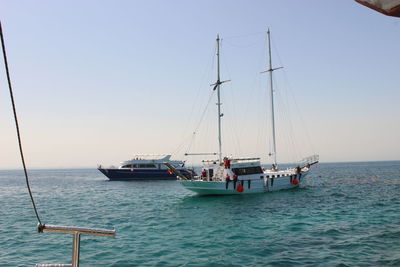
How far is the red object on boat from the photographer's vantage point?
1.90 m

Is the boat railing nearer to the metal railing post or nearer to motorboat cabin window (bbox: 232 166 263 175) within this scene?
the metal railing post

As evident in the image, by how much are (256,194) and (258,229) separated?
17.8 meters

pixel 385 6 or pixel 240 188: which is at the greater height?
pixel 385 6

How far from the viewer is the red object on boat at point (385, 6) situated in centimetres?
190

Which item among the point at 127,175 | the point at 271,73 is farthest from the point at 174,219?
the point at 127,175

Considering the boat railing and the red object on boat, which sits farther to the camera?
the boat railing

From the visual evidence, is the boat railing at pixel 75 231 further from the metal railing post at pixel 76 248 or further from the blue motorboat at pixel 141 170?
the blue motorboat at pixel 141 170

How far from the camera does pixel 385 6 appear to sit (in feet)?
6.37

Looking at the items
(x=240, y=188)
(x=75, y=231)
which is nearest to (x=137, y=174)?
(x=240, y=188)

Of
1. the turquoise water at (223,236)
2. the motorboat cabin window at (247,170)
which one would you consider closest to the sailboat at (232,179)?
the motorboat cabin window at (247,170)

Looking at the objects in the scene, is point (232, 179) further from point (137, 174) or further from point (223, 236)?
point (137, 174)

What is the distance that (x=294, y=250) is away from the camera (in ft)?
46.4

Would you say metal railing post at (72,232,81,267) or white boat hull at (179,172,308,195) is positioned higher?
metal railing post at (72,232,81,267)

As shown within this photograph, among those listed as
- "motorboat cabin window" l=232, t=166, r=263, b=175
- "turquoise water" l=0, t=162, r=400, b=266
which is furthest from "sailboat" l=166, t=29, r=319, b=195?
"turquoise water" l=0, t=162, r=400, b=266
